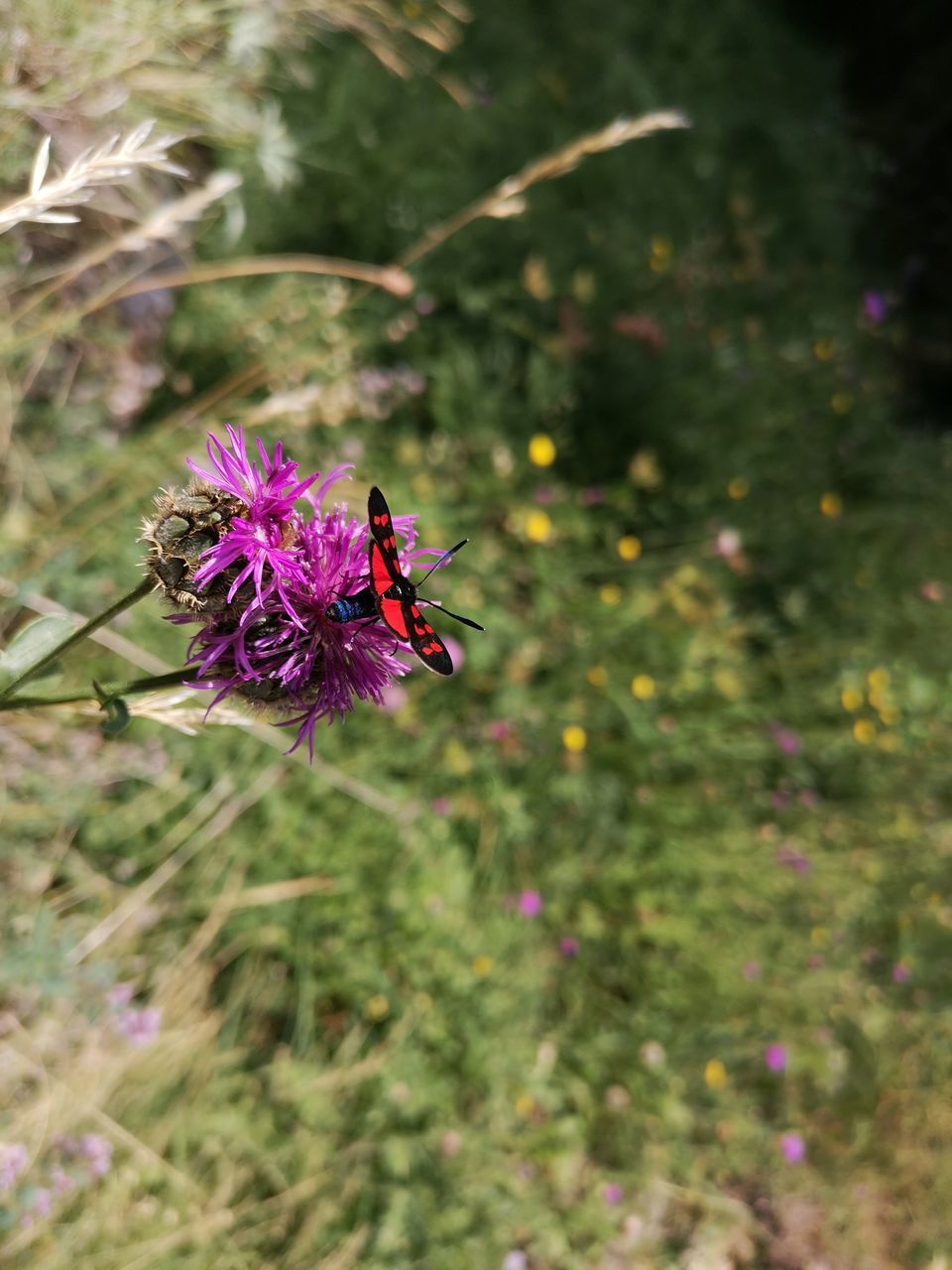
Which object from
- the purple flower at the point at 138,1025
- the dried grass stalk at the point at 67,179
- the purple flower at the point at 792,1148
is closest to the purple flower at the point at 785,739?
the purple flower at the point at 792,1148

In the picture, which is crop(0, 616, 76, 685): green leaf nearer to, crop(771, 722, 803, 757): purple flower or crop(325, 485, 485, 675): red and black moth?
crop(325, 485, 485, 675): red and black moth

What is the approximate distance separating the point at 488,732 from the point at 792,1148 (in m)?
2.19

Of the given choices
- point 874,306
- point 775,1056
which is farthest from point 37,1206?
point 874,306

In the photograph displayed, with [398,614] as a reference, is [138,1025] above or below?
below

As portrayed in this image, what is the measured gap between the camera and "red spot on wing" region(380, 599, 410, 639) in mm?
1043

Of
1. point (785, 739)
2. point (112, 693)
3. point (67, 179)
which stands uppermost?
point (67, 179)

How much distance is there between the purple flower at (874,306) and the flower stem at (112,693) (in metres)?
5.31

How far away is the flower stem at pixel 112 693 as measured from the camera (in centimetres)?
115

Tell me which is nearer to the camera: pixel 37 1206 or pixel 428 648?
pixel 428 648

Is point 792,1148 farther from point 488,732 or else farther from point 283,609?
point 283,609

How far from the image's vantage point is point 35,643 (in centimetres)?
116

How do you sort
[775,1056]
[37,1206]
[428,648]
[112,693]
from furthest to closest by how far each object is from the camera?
[775,1056] < [37,1206] < [112,693] < [428,648]

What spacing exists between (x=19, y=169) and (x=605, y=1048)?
3.33 meters

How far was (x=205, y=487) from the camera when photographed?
1194 millimetres
